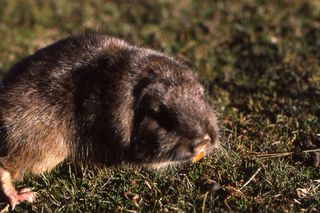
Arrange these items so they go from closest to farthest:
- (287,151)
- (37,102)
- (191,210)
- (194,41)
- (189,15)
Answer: (191,210)
(37,102)
(287,151)
(194,41)
(189,15)

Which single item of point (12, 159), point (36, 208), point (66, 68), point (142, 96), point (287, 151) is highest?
point (66, 68)

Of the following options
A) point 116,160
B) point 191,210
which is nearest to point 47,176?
point 116,160

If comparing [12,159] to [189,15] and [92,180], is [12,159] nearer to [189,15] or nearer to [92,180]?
[92,180]

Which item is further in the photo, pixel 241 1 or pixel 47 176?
pixel 241 1

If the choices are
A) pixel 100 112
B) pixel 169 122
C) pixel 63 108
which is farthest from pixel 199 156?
pixel 63 108

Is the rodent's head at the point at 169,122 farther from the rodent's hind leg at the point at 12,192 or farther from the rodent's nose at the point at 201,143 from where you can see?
the rodent's hind leg at the point at 12,192

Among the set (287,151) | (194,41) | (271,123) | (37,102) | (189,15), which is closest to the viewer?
(37,102)
